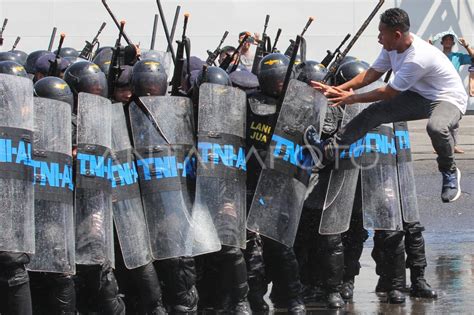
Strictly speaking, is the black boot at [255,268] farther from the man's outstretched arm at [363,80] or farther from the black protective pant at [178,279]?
the man's outstretched arm at [363,80]

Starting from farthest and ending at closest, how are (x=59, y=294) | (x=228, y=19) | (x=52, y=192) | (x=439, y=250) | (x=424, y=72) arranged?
(x=228, y=19)
(x=439, y=250)
(x=424, y=72)
(x=59, y=294)
(x=52, y=192)

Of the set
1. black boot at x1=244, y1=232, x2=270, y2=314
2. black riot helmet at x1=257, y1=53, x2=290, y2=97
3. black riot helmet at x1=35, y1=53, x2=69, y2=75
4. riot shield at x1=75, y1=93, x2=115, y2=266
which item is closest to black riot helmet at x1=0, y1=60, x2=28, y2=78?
riot shield at x1=75, y1=93, x2=115, y2=266

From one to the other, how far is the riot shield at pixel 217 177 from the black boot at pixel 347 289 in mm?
1333

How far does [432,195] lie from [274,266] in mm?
5392

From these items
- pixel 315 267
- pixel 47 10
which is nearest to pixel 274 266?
pixel 315 267

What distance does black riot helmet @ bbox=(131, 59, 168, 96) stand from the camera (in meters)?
8.23

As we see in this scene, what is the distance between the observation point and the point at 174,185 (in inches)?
318

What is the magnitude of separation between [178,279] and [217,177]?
73cm

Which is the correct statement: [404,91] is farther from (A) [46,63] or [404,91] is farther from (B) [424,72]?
(A) [46,63]

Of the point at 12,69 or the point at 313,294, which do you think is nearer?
the point at 12,69

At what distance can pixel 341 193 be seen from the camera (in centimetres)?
892

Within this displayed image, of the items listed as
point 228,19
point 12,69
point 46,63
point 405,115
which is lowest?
point 405,115

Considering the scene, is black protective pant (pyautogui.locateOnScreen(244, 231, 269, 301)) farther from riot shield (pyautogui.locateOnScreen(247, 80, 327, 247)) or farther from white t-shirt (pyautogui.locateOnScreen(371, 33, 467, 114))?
white t-shirt (pyautogui.locateOnScreen(371, 33, 467, 114))

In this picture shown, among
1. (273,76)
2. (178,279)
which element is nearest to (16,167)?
(178,279)
